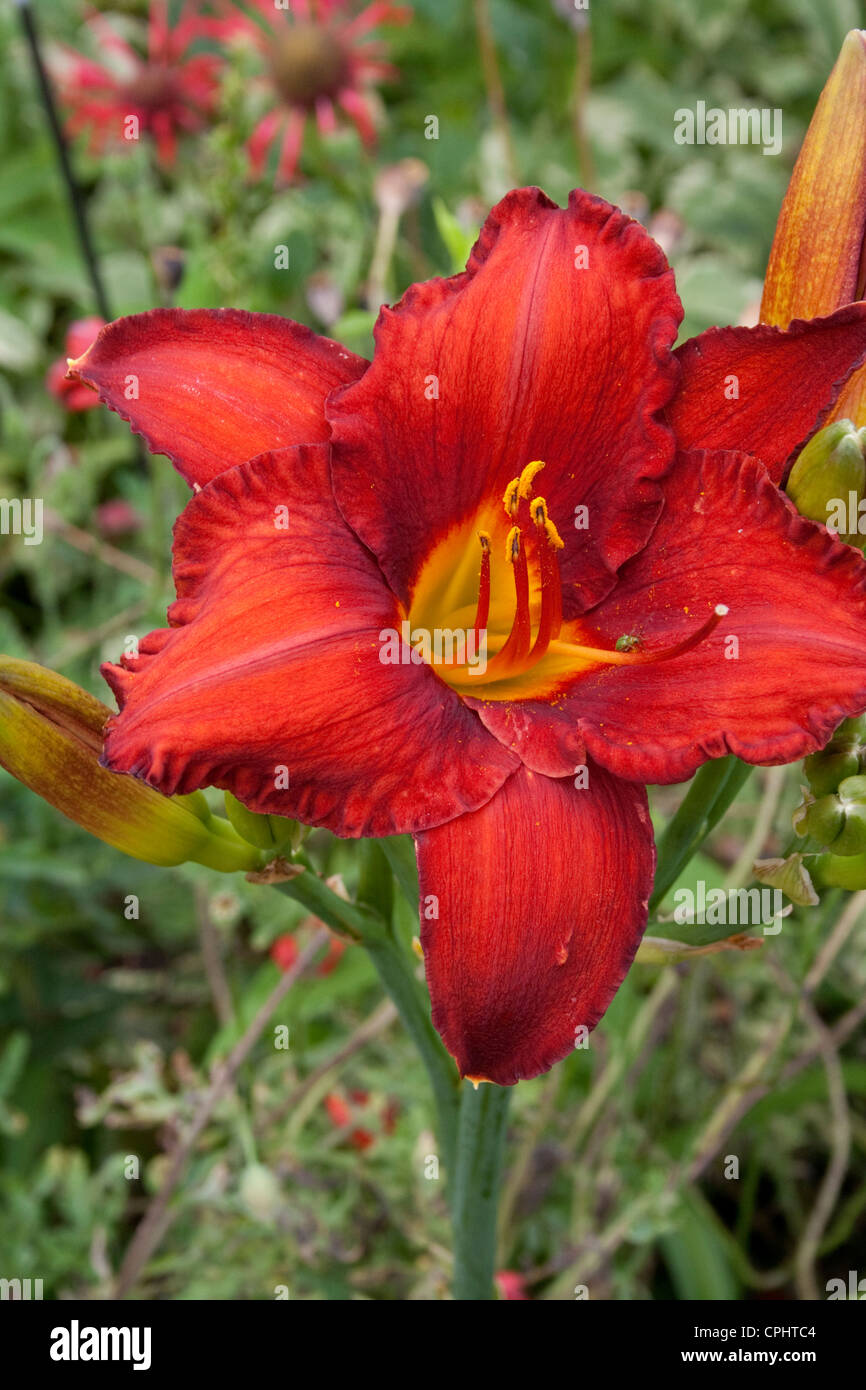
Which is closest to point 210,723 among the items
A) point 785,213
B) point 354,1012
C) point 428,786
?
point 428,786

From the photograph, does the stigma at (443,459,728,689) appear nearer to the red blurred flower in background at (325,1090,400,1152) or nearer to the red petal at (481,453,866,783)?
the red petal at (481,453,866,783)

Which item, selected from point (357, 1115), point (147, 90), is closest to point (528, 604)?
point (357, 1115)

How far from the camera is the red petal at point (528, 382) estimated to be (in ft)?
2.46

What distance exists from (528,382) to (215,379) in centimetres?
19

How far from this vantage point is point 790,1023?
121cm

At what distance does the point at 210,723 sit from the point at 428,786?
12cm

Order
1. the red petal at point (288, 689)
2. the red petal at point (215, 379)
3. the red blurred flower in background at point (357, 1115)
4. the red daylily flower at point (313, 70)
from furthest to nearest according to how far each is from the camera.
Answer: the red daylily flower at point (313, 70) < the red blurred flower in background at point (357, 1115) < the red petal at point (215, 379) < the red petal at point (288, 689)

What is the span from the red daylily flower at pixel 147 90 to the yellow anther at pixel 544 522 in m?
1.57

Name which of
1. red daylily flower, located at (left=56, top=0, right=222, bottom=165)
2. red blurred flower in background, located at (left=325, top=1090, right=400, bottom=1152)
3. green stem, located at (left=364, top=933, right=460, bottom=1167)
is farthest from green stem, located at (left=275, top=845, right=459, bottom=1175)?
red daylily flower, located at (left=56, top=0, right=222, bottom=165)

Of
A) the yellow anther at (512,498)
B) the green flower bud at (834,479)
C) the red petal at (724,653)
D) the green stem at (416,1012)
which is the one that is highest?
the yellow anther at (512,498)

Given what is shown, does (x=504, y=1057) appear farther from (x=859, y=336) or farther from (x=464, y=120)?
(x=464, y=120)

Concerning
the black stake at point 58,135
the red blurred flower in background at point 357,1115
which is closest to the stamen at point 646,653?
the red blurred flower in background at point 357,1115

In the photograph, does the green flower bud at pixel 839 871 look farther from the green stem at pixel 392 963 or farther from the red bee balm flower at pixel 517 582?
the green stem at pixel 392 963

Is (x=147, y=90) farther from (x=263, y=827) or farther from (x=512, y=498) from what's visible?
(x=263, y=827)
